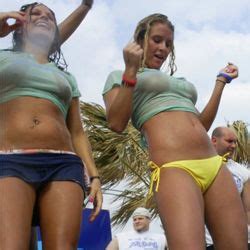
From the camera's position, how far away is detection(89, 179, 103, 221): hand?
9.48 feet

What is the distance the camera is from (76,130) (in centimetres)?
311

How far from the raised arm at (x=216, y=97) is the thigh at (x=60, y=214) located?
3.40 ft

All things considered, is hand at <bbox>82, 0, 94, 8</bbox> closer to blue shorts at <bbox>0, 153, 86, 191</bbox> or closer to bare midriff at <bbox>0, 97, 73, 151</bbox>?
bare midriff at <bbox>0, 97, 73, 151</bbox>

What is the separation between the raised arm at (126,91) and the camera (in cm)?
298

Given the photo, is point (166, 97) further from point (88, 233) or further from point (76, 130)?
point (88, 233)

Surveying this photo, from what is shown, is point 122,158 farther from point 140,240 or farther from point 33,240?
point 33,240

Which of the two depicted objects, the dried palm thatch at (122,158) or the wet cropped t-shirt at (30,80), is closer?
the wet cropped t-shirt at (30,80)

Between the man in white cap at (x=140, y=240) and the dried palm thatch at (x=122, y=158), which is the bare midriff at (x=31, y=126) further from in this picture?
the dried palm thatch at (x=122, y=158)

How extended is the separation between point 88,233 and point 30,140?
4.15m

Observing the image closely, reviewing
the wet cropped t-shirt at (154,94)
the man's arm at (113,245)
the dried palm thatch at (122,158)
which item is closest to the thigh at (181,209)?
the wet cropped t-shirt at (154,94)

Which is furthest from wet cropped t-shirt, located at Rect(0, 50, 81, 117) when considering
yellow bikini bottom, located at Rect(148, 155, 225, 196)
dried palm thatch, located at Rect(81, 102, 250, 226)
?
dried palm thatch, located at Rect(81, 102, 250, 226)

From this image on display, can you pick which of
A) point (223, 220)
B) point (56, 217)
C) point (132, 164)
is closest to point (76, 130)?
point (56, 217)

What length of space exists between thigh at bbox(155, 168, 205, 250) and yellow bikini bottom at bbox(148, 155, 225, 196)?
3cm

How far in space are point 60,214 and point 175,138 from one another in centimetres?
76
